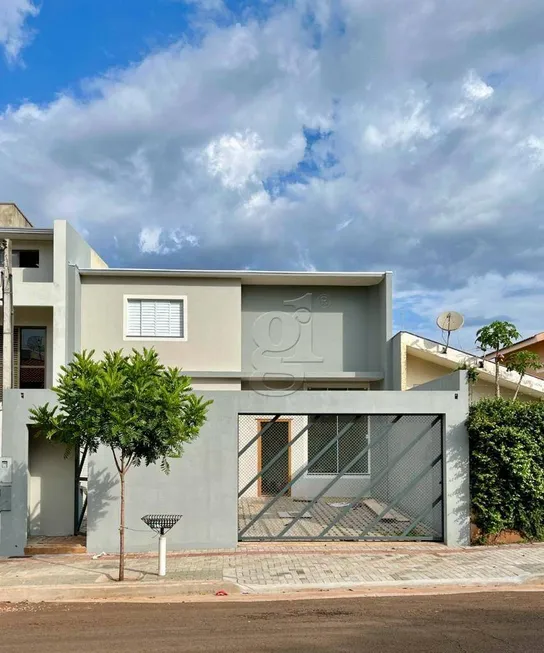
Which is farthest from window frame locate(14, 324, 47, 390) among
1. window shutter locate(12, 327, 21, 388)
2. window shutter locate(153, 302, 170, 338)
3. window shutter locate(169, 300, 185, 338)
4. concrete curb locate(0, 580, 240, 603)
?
concrete curb locate(0, 580, 240, 603)

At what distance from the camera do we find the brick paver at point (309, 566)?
9.14 meters

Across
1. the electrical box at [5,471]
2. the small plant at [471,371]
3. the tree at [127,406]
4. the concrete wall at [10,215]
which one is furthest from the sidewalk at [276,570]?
the concrete wall at [10,215]

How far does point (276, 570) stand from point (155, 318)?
1006cm

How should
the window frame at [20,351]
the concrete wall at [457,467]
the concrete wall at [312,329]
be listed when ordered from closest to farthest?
the concrete wall at [457,467] < the window frame at [20,351] < the concrete wall at [312,329]

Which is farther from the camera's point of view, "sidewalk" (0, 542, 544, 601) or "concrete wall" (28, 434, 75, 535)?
"concrete wall" (28, 434, 75, 535)

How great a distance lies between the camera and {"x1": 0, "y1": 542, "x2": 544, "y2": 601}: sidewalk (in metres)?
8.77

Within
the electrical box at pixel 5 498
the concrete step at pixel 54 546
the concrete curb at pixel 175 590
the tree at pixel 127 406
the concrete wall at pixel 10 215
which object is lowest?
the concrete step at pixel 54 546

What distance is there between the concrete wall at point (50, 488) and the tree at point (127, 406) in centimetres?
246

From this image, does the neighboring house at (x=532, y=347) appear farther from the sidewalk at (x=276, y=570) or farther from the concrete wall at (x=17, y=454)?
the concrete wall at (x=17, y=454)

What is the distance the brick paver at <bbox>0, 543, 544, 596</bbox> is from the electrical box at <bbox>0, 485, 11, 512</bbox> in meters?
0.92

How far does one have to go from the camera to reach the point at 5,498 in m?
11.0

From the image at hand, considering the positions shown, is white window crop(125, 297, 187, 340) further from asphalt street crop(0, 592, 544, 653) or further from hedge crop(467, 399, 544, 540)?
asphalt street crop(0, 592, 544, 653)

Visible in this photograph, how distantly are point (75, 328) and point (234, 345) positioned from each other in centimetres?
461

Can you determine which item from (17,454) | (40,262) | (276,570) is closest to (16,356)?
(40,262)
